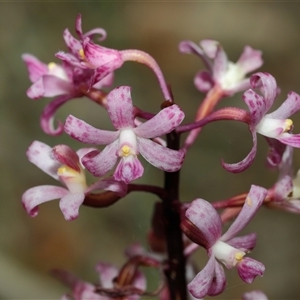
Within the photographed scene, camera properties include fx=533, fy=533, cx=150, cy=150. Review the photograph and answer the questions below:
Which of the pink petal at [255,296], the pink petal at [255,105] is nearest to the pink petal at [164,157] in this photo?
the pink petal at [255,105]

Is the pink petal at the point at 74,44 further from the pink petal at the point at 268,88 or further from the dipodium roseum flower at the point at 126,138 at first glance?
the pink petal at the point at 268,88

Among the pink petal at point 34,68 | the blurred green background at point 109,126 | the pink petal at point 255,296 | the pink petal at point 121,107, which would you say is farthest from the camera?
the blurred green background at point 109,126

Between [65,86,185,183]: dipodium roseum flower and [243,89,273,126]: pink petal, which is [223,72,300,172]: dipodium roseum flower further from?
[65,86,185,183]: dipodium roseum flower

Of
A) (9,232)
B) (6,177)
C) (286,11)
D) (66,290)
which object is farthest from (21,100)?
(286,11)

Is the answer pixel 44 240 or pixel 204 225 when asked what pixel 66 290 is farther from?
pixel 204 225

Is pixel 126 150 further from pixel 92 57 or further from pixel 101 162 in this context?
pixel 92 57

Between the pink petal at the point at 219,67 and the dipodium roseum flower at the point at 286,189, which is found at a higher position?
the pink petal at the point at 219,67

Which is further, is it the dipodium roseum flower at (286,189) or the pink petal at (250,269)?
the dipodium roseum flower at (286,189)
